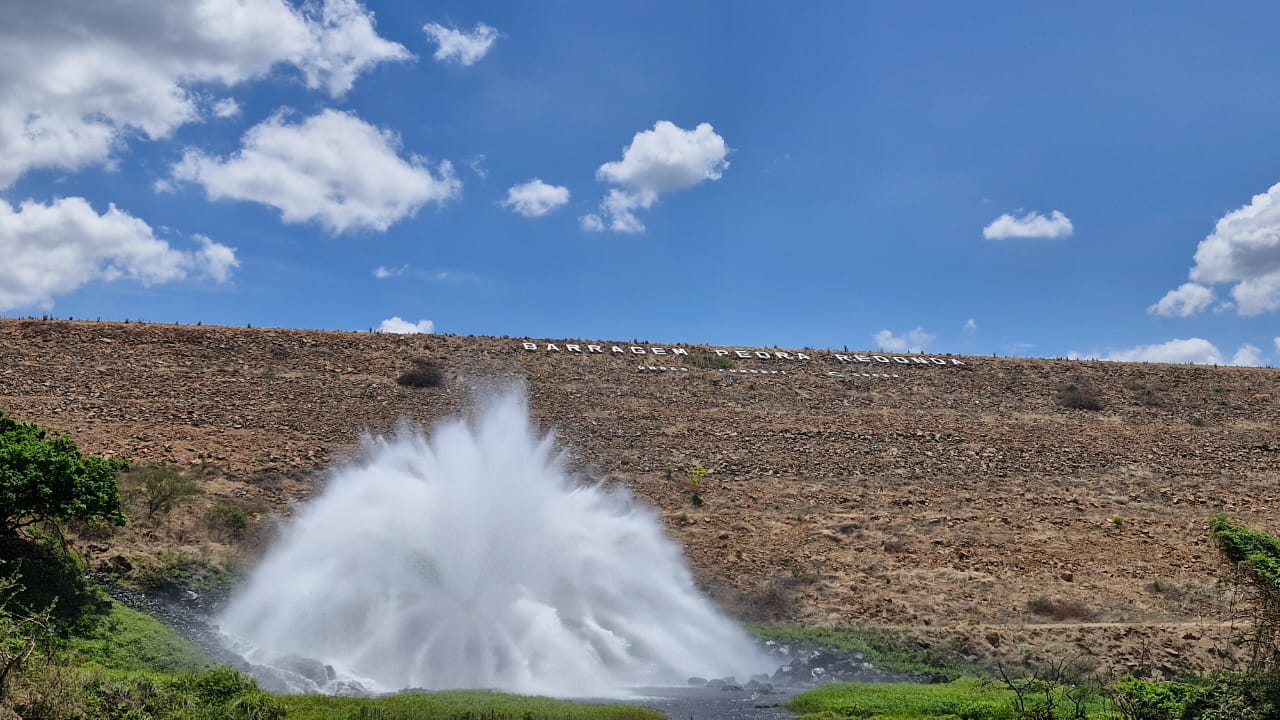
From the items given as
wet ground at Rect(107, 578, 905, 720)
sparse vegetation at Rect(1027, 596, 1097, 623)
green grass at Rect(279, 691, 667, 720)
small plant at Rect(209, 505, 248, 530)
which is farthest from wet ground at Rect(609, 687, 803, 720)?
small plant at Rect(209, 505, 248, 530)

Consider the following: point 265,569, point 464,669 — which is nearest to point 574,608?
point 464,669

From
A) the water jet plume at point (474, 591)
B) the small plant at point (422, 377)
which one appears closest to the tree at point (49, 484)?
the water jet plume at point (474, 591)

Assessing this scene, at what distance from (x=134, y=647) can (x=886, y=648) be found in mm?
16587

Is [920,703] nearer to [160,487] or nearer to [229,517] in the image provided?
[229,517]

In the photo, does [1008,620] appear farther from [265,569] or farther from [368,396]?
[368,396]

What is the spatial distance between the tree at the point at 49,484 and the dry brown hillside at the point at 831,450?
381cm

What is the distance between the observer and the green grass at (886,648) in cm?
2170

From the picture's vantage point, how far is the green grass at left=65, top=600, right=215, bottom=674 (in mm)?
17234

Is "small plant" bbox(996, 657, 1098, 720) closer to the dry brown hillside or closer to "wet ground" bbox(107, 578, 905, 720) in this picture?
the dry brown hillside

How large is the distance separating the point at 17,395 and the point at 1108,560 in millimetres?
38286

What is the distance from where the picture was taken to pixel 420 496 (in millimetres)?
26062

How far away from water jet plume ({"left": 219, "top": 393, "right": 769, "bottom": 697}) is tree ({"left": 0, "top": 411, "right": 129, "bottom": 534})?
157 inches

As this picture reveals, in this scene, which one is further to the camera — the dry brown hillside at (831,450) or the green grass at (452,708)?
the dry brown hillside at (831,450)

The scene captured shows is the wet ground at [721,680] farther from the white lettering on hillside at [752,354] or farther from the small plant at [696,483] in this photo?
the white lettering on hillside at [752,354]
